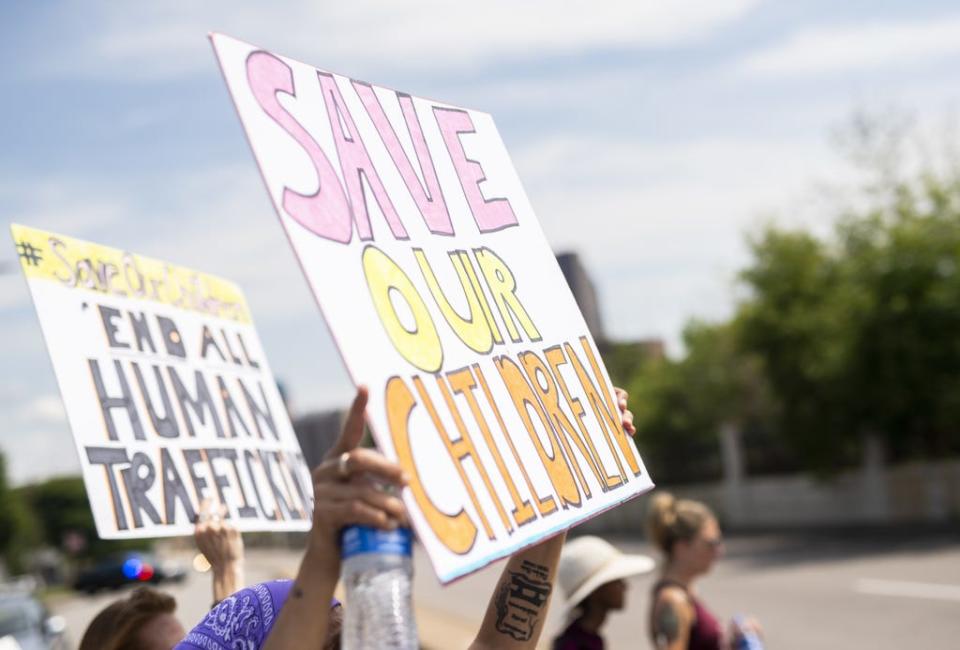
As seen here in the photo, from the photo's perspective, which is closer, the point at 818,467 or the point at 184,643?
the point at 184,643

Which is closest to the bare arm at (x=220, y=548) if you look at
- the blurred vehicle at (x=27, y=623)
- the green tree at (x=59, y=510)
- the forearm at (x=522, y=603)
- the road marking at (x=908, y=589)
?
the forearm at (x=522, y=603)

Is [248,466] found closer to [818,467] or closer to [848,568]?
[848,568]

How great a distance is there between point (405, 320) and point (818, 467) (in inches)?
1180

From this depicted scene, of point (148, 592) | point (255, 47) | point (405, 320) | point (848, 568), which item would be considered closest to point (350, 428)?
point (405, 320)

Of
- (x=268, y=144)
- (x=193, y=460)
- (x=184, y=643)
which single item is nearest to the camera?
(x=268, y=144)

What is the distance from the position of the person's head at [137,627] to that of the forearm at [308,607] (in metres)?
1.29

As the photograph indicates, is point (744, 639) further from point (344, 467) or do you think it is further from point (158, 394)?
point (344, 467)

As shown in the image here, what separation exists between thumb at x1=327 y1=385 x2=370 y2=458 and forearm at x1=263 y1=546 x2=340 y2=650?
5.5 inches

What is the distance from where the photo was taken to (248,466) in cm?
363

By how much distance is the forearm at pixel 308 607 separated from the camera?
175 cm

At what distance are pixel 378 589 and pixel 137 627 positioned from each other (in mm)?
1607

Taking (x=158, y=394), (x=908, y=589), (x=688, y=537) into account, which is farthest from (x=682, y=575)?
(x=908, y=589)

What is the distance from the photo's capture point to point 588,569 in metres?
4.65

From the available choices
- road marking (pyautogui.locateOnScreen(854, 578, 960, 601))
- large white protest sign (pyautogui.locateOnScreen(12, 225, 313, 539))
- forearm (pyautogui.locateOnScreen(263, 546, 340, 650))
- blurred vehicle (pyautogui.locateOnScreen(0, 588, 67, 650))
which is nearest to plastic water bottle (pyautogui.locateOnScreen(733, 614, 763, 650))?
large white protest sign (pyautogui.locateOnScreen(12, 225, 313, 539))
